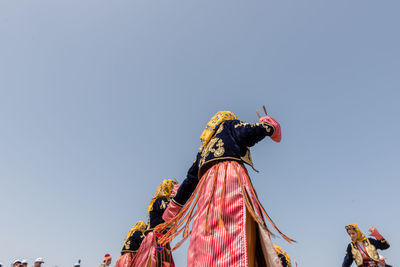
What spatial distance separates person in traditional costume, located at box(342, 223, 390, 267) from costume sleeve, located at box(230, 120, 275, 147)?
15.9 ft

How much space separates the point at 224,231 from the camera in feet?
7.48

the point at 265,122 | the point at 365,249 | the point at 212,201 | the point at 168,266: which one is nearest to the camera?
the point at 212,201

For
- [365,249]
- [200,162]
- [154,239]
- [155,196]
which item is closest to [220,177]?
[200,162]

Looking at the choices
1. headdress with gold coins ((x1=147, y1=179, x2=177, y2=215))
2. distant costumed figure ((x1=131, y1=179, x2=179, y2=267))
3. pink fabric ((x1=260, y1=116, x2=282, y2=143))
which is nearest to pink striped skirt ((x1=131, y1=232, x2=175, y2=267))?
distant costumed figure ((x1=131, y1=179, x2=179, y2=267))

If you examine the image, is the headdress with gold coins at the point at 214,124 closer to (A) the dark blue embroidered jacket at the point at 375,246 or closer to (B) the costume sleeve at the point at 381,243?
(A) the dark blue embroidered jacket at the point at 375,246

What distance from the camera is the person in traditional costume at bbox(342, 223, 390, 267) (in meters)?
6.02

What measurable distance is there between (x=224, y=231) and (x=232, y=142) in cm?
92

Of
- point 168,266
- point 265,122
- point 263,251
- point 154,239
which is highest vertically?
point 265,122

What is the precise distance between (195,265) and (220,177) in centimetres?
75

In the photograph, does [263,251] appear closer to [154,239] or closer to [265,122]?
[265,122]

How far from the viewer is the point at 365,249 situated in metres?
6.14

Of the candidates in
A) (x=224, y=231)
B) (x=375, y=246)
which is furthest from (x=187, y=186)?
(x=375, y=246)

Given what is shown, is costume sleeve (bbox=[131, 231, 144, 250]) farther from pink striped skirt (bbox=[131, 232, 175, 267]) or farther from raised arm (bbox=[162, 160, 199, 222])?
raised arm (bbox=[162, 160, 199, 222])

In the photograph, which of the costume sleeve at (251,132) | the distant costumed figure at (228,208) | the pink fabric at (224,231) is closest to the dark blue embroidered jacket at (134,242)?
the distant costumed figure at (228,208)
